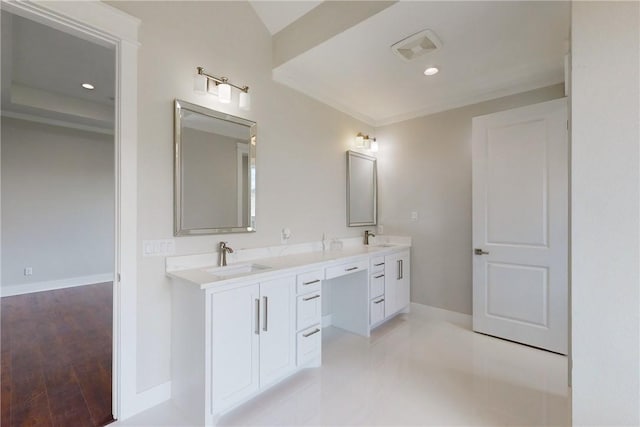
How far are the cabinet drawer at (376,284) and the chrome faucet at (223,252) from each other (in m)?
1.49

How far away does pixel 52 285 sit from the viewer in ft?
15.2

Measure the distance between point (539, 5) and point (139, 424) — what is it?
12.1 ft

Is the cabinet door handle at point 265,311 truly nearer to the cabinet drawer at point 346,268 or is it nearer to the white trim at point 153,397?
the cabinet drawer at point 346,268

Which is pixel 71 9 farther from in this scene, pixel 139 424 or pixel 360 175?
pixel 360 175

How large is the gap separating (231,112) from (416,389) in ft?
8.30

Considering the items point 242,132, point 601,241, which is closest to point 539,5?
point 601,241

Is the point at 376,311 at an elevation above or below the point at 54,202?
below

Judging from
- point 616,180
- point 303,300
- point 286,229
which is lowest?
point 303,300

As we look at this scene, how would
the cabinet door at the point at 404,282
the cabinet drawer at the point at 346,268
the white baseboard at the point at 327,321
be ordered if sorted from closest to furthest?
the cabinet drawer at the point at 346,268, the white baseboard at the point at 327,321, the cabinet door at the point at 404,282

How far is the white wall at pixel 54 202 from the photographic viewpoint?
425 centimetres

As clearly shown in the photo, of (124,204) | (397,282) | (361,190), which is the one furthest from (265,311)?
(361,190)

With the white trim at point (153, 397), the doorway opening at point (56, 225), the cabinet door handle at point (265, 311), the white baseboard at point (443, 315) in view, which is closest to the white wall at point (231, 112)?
the white trim at point (153, 397)

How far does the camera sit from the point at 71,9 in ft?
5.17

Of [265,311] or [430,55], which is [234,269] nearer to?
[265,311]
